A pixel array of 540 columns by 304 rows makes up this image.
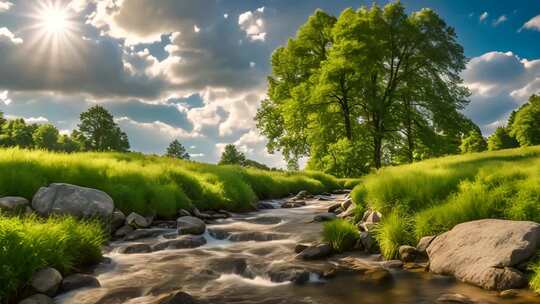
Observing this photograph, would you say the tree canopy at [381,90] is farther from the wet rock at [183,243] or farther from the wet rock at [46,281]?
the wet rock at [46,281]

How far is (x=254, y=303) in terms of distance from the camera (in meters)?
6.70

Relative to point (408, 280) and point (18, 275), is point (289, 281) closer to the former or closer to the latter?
point (408, 280)

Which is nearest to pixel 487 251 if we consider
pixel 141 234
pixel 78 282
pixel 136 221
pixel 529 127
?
pixel 78 282

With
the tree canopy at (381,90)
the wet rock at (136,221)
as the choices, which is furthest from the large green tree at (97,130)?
the wet rock at (136,221)

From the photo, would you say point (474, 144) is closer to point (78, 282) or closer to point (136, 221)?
point (136, 221)

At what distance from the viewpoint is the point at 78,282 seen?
24.1ft

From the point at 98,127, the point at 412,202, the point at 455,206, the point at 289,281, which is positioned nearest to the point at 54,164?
the point at 289,281

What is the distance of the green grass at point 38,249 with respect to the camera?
6.27m

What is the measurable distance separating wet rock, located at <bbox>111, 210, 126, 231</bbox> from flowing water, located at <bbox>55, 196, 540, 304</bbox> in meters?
1.16

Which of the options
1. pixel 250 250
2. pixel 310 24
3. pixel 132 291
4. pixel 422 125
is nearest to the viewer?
pixel 132 291

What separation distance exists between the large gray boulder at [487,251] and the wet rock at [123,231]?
8.42 meters

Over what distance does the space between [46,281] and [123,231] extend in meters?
5.27

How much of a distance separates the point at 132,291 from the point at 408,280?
516 cm

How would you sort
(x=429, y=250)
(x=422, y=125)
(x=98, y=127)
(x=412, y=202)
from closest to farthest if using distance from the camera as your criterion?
(x=429, y=250) < (x=412, y=202) < (x=422, y=125) < (x=98, y=127)
